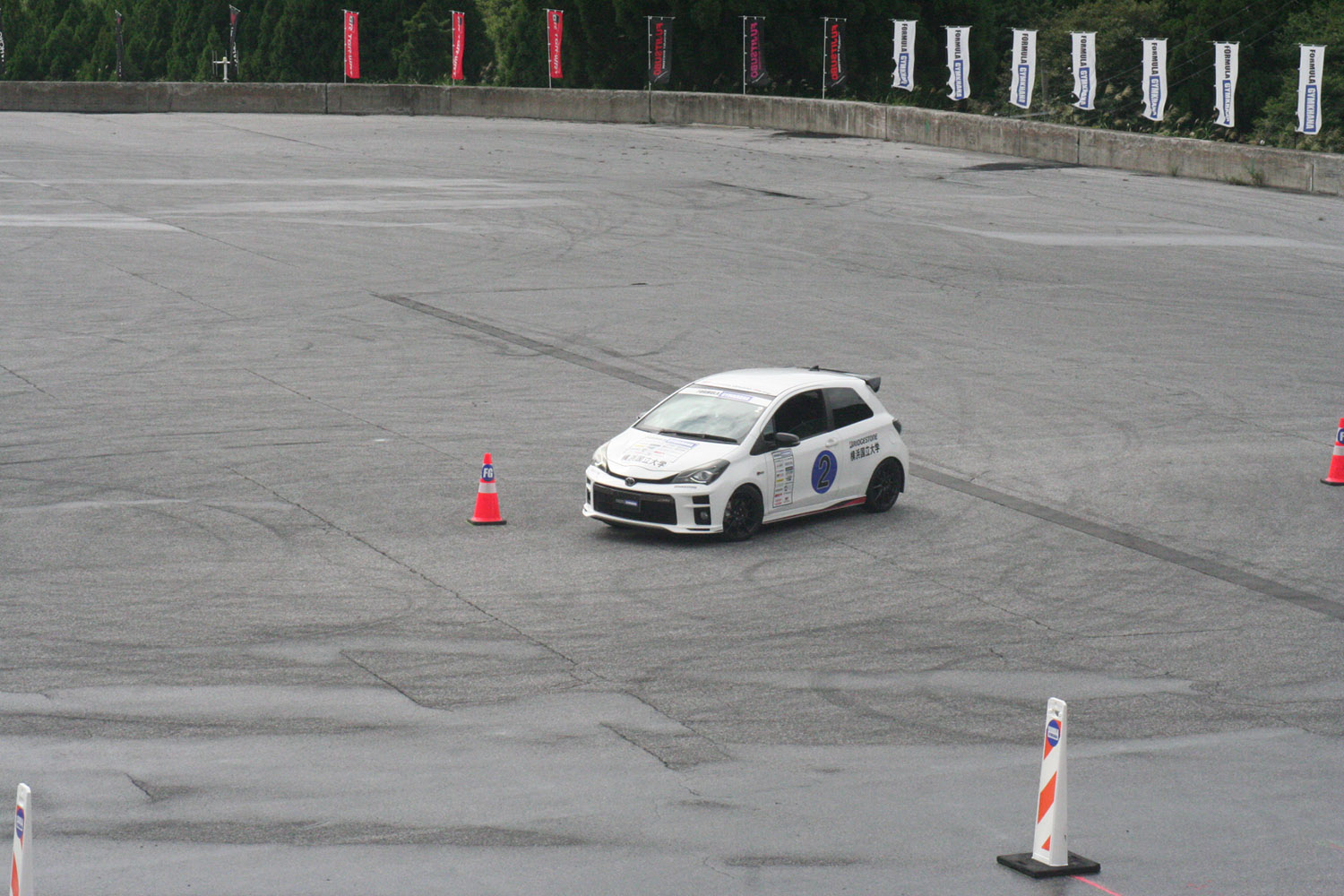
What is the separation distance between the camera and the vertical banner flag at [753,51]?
54781mm

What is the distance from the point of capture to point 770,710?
10719 millimetres

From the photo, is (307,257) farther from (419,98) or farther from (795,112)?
(419,98)

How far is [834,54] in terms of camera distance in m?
54.5

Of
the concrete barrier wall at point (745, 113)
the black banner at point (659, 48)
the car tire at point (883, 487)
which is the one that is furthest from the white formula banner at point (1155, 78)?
the car tire at point (883, 487)

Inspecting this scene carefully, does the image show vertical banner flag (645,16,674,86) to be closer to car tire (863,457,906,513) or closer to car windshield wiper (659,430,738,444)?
car tire (863,457,906,513)

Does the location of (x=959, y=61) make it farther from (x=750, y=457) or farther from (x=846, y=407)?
(x=750, y=457)

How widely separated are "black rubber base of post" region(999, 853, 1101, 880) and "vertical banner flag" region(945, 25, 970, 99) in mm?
43943

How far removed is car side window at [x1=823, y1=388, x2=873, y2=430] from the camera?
16109 mm

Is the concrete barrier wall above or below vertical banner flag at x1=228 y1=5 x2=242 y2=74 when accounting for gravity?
below

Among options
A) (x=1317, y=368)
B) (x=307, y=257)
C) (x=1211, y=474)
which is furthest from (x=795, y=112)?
(x=1211, y=474)

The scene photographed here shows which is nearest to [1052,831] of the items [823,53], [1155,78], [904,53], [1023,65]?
[1155,78]

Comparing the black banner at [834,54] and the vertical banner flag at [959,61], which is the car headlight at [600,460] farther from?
the black banner at [834,54]

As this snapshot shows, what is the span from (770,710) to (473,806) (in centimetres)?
240

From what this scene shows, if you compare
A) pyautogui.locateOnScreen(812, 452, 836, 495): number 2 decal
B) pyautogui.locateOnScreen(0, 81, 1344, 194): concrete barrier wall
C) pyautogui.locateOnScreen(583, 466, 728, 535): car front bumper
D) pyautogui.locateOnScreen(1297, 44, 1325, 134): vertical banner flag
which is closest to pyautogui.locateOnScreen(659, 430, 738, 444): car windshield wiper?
pyautogui.locateOnScreen(583, 466, 728, 535): car front bumper
